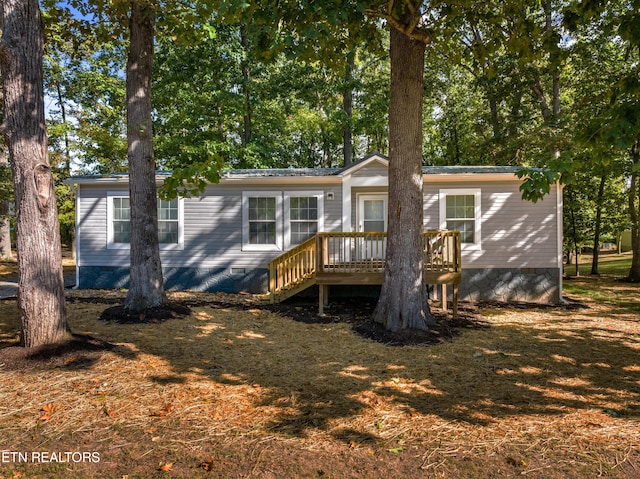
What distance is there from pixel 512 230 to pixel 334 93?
11186 mm

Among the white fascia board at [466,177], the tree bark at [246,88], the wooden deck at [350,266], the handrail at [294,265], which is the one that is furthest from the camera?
the tree bark at [246,88]

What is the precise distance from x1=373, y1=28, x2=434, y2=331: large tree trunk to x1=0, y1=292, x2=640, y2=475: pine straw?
0.78 metres

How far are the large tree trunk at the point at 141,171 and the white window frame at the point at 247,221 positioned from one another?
3313 mm

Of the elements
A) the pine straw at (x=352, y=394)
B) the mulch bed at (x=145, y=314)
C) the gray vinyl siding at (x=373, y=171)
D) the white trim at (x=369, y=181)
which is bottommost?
the pine straw at (x=352, y=394)

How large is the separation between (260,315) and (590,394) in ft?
18.5

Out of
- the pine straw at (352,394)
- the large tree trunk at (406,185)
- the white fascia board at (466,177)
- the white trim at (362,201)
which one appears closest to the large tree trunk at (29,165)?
the pine straw at (352,394)

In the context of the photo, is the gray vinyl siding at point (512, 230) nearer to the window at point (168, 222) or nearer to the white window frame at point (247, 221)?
the white window frame at point (247, 221)

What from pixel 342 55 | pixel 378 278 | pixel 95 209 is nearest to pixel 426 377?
pixel 378 278

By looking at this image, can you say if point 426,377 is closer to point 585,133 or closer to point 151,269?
point 585,133

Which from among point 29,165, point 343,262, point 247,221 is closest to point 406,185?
point 343,262

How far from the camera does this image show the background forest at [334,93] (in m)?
8.29

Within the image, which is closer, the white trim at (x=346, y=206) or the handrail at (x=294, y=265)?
the handrail at (x=294, y=265)

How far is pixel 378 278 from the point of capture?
8320mm

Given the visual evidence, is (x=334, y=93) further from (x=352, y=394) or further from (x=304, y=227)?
(x=352, y=394)
